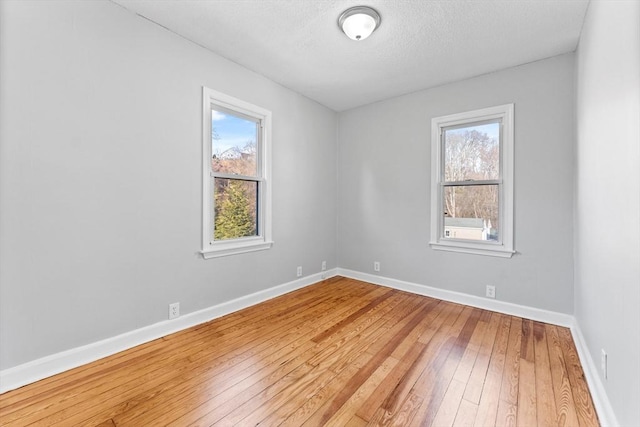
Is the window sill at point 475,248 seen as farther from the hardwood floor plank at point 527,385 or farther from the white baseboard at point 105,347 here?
the white baseboard at point 105,347

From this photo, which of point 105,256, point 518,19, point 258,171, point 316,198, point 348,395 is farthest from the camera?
point 316,198

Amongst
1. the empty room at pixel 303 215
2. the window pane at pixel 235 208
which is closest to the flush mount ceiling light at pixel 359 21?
the empty room at pixel 303 215

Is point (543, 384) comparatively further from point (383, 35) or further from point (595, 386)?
point (383, 35)

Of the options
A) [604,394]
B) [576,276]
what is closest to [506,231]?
[576,276]

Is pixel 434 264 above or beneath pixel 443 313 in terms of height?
above

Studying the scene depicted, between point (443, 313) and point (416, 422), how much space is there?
1701 millimetres

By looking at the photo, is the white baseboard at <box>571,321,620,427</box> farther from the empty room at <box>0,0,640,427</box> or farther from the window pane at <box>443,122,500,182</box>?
the window pane at <box>443,122,500,182</box>

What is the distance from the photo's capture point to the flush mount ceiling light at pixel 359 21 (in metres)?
2.14

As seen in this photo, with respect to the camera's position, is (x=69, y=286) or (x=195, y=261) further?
(x=195, y=261)

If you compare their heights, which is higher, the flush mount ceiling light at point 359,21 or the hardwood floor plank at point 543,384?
the flush mount ceiling light at point 359,21

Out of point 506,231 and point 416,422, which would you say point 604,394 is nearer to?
point 416,422

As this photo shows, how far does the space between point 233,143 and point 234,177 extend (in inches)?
15.3

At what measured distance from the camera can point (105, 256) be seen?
6.89ft

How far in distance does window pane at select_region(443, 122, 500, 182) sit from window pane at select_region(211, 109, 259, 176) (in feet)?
7.99
